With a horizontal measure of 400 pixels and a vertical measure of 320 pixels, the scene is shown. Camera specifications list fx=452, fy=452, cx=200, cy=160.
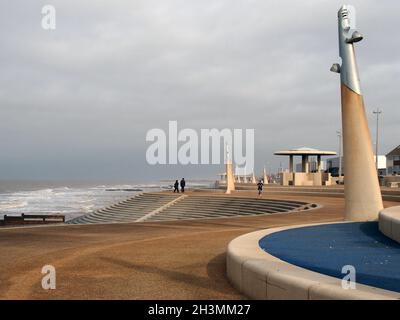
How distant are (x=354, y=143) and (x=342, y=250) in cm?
544

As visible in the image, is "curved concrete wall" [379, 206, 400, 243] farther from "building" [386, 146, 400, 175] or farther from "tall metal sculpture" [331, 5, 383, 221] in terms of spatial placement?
"building" [386, 146, 400, 175]

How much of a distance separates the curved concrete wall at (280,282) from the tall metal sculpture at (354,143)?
680cm

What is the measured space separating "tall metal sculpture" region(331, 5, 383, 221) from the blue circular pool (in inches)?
51.2

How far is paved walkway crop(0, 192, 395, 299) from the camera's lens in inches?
241

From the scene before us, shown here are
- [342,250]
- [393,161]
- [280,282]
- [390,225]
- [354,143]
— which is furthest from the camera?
[393,161]

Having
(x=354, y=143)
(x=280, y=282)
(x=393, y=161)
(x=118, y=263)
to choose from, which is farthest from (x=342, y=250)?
(x=393, y=161)

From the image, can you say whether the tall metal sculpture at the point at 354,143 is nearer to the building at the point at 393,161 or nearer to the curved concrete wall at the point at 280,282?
the curved concrete wall at the point at 280,282

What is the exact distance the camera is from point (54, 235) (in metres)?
12.8

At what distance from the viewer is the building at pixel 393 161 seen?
275 ft

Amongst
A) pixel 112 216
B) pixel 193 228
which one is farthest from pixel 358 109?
pixel 112 216

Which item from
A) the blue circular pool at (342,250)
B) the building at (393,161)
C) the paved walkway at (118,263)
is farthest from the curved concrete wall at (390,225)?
the building at (393,161)

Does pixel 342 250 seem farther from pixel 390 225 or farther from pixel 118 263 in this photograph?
pixel 118 263

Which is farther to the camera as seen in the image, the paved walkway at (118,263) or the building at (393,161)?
the building at (393,161)

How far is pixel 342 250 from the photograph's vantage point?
8.12 metres
